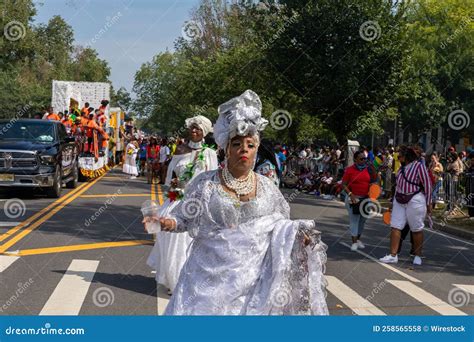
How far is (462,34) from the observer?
52531 millimetres

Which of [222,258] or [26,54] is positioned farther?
[26,54]

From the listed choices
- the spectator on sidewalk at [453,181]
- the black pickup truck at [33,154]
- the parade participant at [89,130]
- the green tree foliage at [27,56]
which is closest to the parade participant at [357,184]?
the spectator on sidewalk at [453,181]

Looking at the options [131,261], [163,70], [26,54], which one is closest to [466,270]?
[131,261]

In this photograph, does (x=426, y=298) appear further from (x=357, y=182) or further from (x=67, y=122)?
(x=67, y=122)

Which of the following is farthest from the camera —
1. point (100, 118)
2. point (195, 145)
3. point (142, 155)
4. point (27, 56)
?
point (27, 56)

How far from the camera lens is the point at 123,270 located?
944 centimetres

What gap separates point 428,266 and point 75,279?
5729 millimetres

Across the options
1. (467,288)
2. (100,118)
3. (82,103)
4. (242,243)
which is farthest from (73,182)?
(242,243)

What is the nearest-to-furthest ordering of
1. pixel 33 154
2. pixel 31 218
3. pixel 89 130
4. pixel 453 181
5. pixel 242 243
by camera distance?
pixel 242 243 → pixel 31 218 → pixel 33 154 → pixel 453 181 → pixel 89 130

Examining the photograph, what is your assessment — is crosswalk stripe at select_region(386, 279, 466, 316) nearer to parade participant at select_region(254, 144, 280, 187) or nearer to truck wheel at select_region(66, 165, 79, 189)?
parade participant at select_region(254, 144, 280, 187)

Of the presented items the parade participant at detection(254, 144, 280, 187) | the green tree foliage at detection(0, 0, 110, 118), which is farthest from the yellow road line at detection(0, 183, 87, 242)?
the green tree foliage at detection(0, 0, 110, 118)

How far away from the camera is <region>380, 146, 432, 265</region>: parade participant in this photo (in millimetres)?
11188

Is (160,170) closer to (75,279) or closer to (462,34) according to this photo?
(75,279)

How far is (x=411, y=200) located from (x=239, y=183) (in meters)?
7.11
